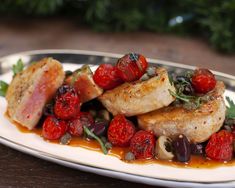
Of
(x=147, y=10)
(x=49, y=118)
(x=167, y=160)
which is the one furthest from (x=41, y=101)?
(x=147, y=10)

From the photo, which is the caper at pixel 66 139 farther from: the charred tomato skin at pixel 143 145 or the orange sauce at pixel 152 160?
the charred tomato skin at pixel 143 145

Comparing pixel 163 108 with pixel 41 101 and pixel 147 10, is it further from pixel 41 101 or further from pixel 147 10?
pixel 147 10

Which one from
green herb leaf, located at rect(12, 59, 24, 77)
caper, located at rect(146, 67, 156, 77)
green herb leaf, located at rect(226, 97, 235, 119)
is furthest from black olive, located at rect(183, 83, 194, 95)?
green herb leaf, located at rect(12, 59, 24, 77)

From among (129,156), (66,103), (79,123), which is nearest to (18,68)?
(66,103)

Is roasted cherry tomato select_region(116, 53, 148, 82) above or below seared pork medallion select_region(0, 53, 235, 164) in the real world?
above

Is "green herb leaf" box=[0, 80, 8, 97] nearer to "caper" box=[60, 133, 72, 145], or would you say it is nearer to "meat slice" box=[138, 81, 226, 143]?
"caper" box=[60, 133, 72, 145]

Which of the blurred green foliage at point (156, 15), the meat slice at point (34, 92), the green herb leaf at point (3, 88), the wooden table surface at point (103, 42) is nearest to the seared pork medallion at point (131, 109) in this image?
the meat slice at point (34, 92)
